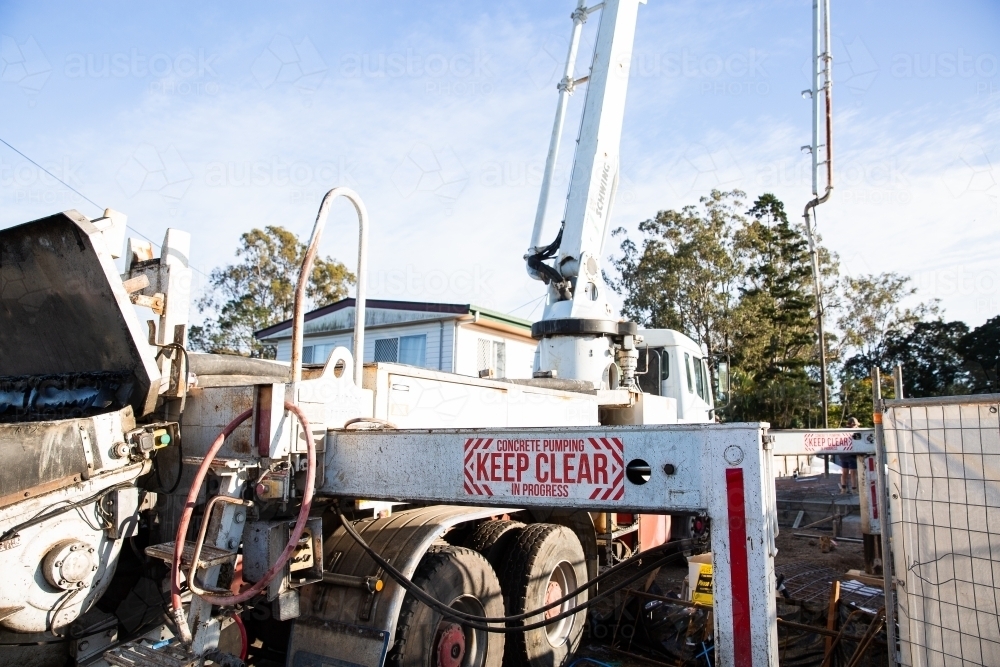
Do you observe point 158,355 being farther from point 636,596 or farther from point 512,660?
point 636,596

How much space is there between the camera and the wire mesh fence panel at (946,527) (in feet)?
10.3

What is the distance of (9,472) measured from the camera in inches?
116

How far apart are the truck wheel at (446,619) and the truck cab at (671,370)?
595 centimetres

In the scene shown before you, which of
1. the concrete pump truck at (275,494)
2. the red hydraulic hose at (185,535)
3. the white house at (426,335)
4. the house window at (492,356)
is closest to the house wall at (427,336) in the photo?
the white house at (426,335)

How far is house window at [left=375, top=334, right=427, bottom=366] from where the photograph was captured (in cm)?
1786

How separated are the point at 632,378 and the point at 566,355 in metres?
0.81

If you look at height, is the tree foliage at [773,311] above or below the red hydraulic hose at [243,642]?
above

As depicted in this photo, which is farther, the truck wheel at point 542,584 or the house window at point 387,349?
the house window at point 387,349

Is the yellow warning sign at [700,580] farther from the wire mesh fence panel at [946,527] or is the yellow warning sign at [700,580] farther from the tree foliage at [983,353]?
the tree foliage at [983,353]

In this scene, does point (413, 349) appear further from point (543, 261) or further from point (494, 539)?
point (494, 539)

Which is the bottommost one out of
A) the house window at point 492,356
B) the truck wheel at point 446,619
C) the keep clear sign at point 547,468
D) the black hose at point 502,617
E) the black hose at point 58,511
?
the truck wheel at point 446,619

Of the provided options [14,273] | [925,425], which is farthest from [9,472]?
[925,425]

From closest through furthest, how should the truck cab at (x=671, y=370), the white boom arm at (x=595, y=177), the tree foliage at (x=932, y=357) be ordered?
the white boom arm at (x=595, y=177), the truck cab at (x=671, y=370), the tree foliage at (x=932, y=357)

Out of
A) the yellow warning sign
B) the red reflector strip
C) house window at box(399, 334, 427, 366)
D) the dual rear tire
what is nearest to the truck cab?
the yellow warning sign
